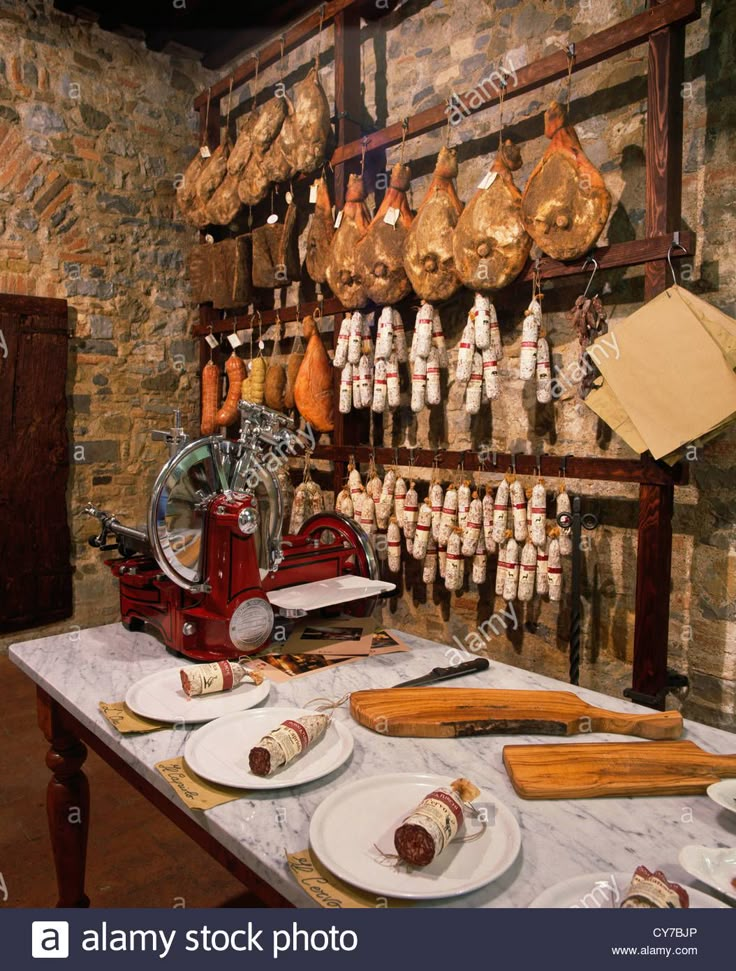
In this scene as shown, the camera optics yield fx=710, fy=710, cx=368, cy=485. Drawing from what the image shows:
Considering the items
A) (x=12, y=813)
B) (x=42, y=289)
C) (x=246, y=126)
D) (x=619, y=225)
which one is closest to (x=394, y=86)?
(x=246, y=126)

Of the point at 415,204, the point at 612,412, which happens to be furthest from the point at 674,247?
the point at 415,204

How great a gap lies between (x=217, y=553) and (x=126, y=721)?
Result: 0.56 meters

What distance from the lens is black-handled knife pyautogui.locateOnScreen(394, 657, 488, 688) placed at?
1.86m

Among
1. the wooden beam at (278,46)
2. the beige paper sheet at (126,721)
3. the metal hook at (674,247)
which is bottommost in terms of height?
the beige paper sheet at (126,721)

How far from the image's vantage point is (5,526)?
446cm

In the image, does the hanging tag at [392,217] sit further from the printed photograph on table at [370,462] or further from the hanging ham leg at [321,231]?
the hanging ham leg at [321,231]

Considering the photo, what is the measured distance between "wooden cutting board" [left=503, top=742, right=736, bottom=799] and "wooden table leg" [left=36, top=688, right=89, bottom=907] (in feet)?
4.28

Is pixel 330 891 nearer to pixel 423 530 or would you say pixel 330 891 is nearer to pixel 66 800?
pixel 66 800

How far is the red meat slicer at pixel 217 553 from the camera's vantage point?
202 centimetres

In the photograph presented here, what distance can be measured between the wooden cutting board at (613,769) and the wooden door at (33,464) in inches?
156

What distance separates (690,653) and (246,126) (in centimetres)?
400

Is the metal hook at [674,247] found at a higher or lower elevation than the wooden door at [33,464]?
higher

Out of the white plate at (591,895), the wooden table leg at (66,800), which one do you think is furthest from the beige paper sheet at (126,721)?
the white plate at (591,895)

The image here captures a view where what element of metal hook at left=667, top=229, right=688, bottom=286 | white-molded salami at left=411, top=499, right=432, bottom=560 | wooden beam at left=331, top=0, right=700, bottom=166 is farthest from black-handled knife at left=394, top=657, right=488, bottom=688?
wooden beam at left=331, top=0, right=700, bottom=166
